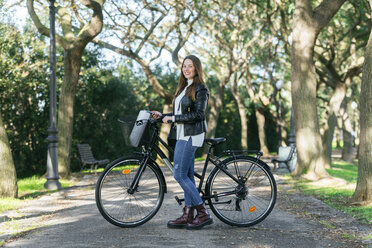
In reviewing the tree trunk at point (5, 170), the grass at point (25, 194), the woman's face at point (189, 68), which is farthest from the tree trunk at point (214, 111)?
the woman's face at point (189, 68)

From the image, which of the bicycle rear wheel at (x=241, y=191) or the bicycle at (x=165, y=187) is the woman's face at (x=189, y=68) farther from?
the bicycle rear wheel at (x=241, y=191)

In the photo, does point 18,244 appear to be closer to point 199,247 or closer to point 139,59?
point 199,247

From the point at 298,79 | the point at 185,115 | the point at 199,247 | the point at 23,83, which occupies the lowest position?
the point at 199,247

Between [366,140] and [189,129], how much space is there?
3.42 metres

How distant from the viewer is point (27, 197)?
8391 mm

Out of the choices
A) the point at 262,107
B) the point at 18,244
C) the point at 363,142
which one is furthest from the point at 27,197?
the point at 262,107

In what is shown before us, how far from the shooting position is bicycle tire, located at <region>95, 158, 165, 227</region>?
4988 mm

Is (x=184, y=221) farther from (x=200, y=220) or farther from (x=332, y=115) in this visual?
(x=332, y=115)

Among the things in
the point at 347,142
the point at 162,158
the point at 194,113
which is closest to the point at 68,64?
the point at 162,158

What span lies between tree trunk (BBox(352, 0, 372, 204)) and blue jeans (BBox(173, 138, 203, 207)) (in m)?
3.18

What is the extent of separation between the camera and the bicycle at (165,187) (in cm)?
505

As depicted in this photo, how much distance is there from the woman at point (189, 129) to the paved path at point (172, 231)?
Result: 0.66 ft

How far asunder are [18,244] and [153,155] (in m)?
1.82

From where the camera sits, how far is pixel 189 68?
500cm
